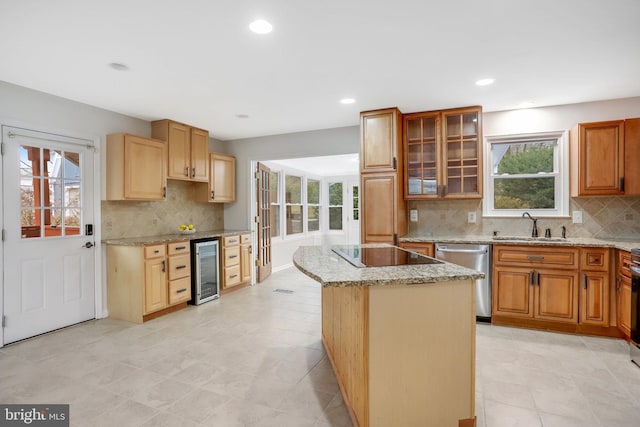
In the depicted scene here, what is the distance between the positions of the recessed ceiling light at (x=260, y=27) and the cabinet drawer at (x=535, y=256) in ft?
9.77

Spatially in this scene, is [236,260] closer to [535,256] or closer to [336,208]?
[535,256]

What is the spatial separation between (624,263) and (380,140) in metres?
2.56

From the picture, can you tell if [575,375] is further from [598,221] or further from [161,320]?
[161,320]

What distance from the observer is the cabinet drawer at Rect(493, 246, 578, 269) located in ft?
10.7

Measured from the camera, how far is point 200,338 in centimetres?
319

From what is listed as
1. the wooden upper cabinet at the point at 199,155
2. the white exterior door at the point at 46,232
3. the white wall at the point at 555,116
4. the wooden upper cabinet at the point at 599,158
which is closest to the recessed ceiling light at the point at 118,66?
the white exterior door at the point at 46,232

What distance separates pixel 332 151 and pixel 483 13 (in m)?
2.89

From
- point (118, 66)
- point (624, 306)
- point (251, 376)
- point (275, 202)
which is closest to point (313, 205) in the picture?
point (275, 202)

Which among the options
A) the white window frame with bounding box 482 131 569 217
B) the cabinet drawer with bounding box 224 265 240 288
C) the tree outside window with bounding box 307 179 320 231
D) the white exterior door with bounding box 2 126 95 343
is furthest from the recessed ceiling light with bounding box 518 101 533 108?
the tree outside window with bounding box 307 179 320 231

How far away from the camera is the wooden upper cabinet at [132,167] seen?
375 cm

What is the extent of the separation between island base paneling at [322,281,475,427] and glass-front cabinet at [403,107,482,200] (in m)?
2.45

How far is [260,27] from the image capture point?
2189mm

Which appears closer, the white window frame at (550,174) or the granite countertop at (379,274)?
the granite countertop at (379,274)

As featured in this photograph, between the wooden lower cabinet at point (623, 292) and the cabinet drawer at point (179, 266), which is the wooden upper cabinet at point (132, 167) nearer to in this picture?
the cabinet drawer at point (179, 266)
